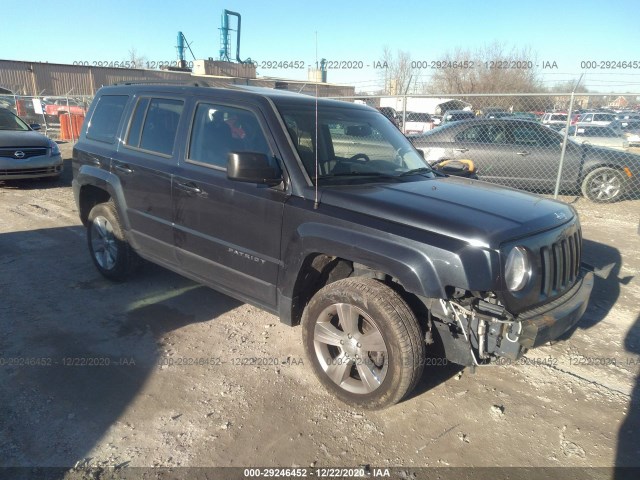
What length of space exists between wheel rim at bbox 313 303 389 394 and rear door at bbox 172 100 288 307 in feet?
1.67

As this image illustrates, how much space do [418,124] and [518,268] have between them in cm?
1580

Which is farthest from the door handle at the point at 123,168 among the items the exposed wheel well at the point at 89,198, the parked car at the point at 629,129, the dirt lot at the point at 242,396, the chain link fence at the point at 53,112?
the parked car at the point at 629,129

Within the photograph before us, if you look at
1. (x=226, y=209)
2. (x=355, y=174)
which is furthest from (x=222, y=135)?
(x=355, y=174)

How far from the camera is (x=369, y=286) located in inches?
113

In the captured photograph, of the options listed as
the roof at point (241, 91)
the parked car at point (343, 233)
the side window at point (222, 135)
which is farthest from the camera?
the roof at point (241, 91)

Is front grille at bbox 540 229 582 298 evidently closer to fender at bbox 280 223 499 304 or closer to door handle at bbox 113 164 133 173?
fender at bbox 280 223 499 304

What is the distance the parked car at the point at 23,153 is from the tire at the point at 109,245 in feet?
20.1

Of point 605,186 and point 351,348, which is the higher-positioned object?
point 605,186

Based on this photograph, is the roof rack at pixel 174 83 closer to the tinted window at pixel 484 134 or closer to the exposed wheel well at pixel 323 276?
the exposed wheel well at pixel 323 276

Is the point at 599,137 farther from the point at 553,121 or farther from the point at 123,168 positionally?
the point at 123,168

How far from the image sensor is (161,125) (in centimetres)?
409

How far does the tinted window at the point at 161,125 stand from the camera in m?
3.93

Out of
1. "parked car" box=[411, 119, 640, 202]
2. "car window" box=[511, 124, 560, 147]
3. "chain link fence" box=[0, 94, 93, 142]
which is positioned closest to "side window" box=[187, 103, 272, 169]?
"parked car" box=[411, 119, 640, 202]

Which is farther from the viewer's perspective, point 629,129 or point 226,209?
point 629,129
